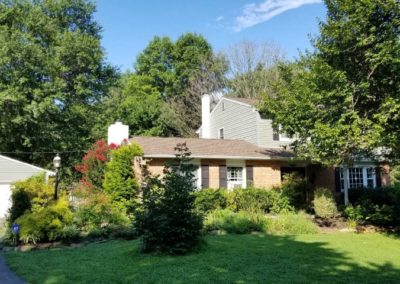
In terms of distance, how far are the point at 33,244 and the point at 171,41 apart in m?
37.7

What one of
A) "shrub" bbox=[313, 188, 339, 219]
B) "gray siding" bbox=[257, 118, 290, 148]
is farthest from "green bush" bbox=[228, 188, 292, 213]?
"gray siding" bbox=[257, 118, 290, 148]

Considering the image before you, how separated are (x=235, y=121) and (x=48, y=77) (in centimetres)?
1528

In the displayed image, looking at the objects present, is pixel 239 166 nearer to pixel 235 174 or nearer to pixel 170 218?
pixel 235 174

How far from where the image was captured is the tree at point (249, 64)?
39.2 metres

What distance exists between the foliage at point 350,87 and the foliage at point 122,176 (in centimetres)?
749

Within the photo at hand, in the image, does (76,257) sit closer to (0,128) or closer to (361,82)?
(361,82)

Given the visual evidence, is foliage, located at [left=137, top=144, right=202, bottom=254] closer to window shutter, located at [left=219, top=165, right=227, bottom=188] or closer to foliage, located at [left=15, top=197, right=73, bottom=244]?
foliage, located at [left=15, top=197, right=73, bottom=244]

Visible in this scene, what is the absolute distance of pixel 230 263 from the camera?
794 cm

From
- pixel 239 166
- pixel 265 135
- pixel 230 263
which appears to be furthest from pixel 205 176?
pixel 230 263

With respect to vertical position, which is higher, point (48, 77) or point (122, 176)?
point (48, 77)

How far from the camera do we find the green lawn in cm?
691

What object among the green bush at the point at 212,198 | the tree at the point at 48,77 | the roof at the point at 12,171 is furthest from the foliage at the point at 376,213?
the tree at the point at 48,77

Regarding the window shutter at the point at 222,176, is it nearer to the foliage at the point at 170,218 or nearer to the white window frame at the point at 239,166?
the white window frame at the point at 239,166

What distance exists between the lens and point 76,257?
9406 mm
